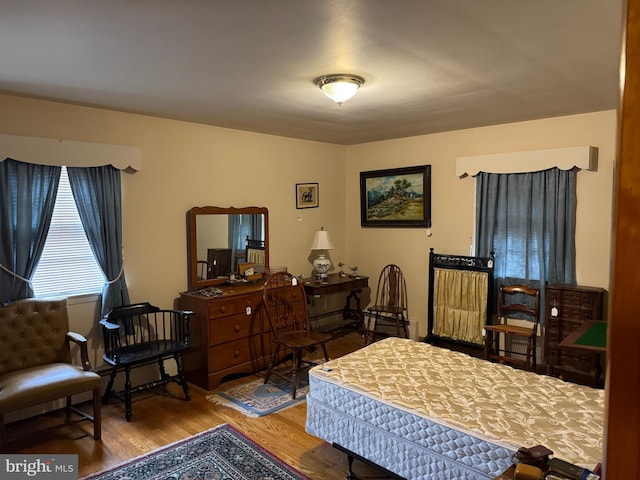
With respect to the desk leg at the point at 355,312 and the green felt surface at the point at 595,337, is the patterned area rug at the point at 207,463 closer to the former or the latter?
the green felt surface at the point at 595,337

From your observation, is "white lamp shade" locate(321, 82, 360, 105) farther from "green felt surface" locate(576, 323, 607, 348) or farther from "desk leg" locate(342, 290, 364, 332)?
"desk leg" locate(342, 290, 364, 332)

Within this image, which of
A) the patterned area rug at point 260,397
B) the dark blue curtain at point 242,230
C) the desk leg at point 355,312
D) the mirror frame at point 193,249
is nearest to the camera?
the patterned area rug at point 260,397

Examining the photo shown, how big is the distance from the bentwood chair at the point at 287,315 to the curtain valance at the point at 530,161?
7.33 ft

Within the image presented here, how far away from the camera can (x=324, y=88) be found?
110 inches

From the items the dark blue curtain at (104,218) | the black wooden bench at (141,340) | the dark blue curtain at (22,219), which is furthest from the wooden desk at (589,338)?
the dark blue curtain at (22,219)

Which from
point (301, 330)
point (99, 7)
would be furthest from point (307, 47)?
point (301, 330)

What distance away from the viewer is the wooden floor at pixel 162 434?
2.75 meters

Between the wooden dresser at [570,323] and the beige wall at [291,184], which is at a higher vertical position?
the beige wall at [291,184]

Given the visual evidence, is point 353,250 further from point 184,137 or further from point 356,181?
point 184,137

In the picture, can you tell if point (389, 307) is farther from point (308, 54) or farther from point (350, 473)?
point (308, 54)

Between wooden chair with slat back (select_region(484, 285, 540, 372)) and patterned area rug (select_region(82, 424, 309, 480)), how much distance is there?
2.44 m

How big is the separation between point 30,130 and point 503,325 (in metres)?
4.49

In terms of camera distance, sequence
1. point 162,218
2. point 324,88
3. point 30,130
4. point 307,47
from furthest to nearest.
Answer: point 162,218 < point 30,130 < point 324,88 < point 307,47

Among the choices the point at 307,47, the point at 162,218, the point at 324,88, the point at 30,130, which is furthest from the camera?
the point at 162,218
